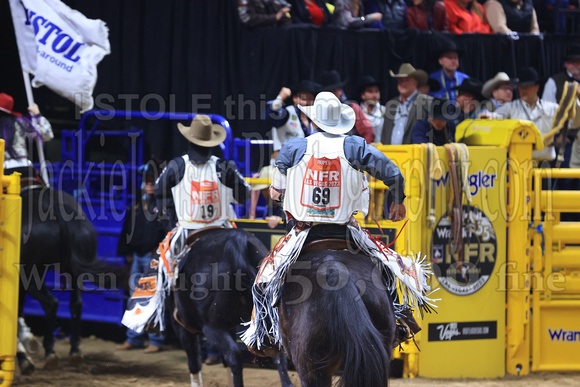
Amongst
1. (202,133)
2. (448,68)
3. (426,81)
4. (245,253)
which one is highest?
(448,68)

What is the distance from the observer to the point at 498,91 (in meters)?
9.03

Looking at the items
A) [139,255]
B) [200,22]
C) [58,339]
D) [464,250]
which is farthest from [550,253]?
[58,339]

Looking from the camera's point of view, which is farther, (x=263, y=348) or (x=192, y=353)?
(x=192, y=353)

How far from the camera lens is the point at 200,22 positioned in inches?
365

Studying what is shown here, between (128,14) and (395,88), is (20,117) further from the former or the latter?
(395,88)

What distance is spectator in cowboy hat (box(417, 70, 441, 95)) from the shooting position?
859cm

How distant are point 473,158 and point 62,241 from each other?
4.11 meters

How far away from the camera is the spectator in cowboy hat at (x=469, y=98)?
27.3 feet

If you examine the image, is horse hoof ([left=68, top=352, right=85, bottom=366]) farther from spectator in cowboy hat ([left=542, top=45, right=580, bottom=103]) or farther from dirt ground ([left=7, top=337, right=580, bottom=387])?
spectator in cowboy hat ([left=542, top=45, right=580, bottom=103])

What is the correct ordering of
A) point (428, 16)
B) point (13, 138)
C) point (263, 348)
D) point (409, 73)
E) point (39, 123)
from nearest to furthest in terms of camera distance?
point (263, 348) < point (13, 138) < point (39, 123) < point (409, 73) < point (428, 16)

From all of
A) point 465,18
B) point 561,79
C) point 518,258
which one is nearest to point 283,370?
point 518,258

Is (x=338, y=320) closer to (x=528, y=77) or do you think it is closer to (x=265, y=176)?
Answer: (x=265, y=176)

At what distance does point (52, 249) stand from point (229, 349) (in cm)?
259

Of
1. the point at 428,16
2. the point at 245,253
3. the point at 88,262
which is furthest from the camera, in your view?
the point at 428,16
